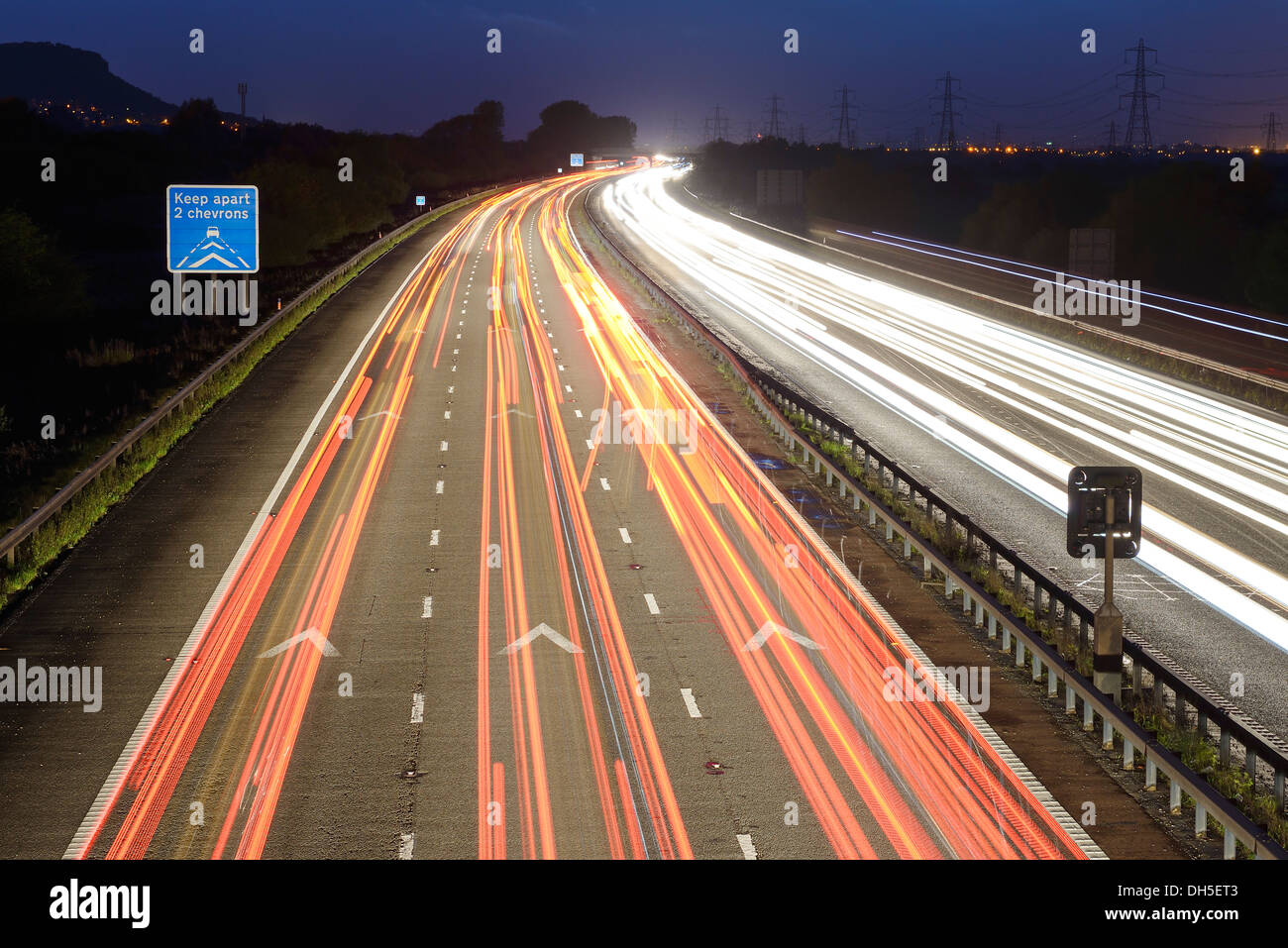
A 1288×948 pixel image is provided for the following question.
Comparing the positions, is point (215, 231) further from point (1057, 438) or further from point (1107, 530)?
point (1107, 530)

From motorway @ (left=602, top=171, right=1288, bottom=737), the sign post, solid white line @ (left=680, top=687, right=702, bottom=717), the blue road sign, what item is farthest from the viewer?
the blue road sign

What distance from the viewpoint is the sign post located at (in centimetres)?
1411

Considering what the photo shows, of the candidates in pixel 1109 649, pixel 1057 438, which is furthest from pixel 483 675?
pixel 1057 438

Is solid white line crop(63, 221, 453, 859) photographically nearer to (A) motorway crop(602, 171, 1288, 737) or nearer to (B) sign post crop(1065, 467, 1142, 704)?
(B) sign post crop(1065, 467, 1142, 704)

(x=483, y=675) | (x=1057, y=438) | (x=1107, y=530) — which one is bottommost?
(x=483, y=675)

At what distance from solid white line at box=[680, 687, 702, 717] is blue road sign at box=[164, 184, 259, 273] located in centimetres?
3000

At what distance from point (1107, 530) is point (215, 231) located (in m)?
33.8

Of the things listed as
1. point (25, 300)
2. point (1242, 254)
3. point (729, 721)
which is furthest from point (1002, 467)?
point (1242, 254)

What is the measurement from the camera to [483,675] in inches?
633

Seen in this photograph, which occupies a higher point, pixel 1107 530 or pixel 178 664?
pixel 1107 530

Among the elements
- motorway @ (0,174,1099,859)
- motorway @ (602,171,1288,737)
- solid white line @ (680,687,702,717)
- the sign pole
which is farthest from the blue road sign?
the sign pole

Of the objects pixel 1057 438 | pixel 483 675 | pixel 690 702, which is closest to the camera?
pixel 690 702

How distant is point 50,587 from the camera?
19.9 m
